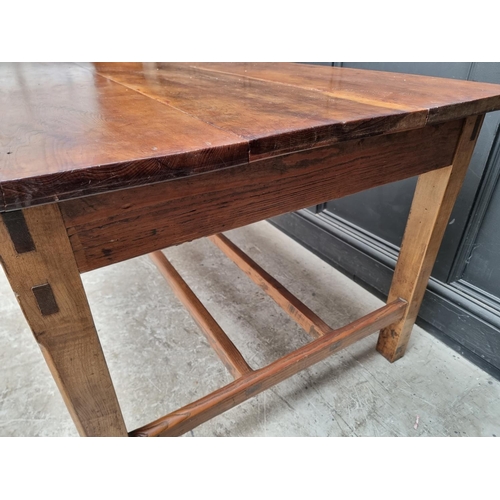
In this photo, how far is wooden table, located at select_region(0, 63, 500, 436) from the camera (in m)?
0.48

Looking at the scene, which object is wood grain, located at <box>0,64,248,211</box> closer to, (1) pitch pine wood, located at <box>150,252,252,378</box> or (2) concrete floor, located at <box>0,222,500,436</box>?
(1) pitch pine wood, located at <box>150,252,252,378</box>

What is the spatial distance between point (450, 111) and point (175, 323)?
119cm

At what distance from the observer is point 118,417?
0.75 metres

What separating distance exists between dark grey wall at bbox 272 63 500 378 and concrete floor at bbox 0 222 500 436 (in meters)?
0.08

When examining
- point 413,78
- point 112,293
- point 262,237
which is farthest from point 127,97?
point 262,237

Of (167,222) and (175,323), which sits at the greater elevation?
(167,222)

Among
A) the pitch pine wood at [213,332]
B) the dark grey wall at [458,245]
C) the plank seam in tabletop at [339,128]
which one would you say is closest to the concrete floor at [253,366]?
the dark grey wall at [458,245]

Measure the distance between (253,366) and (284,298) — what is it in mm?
273

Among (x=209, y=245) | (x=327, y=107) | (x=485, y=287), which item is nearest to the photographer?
(x=327, y=107)

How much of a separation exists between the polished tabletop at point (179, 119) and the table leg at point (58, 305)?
0.07 metres

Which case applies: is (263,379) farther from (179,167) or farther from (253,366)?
(179,167)

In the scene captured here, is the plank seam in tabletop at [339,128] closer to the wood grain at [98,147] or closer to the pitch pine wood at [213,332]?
the wood grain at [98,147]

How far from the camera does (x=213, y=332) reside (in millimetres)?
1115

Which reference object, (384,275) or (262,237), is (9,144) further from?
(262,237)
